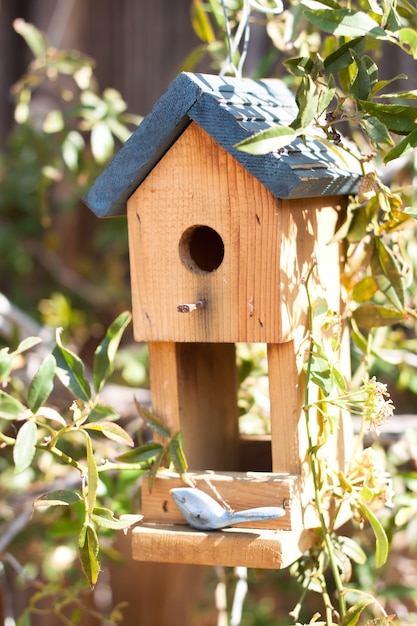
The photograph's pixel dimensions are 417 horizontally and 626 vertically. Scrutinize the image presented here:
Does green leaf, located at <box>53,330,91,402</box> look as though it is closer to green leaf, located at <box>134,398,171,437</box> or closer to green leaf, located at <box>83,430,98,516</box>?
green leaf, located at <box>134,398,171,437</box>

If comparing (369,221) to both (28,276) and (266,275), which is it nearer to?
(266,275)

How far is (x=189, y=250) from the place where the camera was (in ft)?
4.20

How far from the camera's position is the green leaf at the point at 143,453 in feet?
4.11

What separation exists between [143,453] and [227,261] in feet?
0.98

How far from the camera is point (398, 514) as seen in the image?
4.74ft

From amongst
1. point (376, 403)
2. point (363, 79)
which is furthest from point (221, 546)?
point (363, 79)

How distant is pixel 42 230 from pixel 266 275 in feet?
5.13

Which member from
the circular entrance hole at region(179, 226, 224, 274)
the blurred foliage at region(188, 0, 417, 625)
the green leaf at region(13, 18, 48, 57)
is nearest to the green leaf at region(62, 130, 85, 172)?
the green leaf at region(13, 18, 48, 57)

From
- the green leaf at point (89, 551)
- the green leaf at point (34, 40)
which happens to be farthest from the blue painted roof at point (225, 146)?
the green leaf at point (34, 40)

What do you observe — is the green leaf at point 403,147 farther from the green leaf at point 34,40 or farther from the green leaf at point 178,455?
the green leaf at point 34,40

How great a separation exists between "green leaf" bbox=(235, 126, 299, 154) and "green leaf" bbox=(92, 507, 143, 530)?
470 mm

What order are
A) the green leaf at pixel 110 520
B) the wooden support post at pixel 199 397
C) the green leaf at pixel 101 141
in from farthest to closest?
the green leaf at pixel 101 141
the wooden support post at pixel 199 397
the green leaf at pixel 110 520

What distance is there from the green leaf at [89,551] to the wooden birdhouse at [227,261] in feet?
0.52

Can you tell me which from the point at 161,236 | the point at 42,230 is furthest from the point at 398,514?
the point at 42,230
